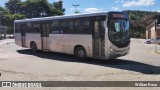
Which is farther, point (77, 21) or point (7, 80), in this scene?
point (77, 21)

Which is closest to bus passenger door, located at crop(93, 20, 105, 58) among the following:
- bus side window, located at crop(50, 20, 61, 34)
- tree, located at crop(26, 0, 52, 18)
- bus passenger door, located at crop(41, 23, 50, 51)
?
bus side window, located at crop(50, 20, 61, 34)

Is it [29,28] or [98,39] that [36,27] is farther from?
[98,39]

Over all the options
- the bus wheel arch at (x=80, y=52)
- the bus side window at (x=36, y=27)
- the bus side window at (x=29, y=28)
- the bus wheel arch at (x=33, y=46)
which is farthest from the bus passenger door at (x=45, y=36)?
the bus wheel arch at (x=80, y=52)

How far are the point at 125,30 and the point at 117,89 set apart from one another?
815 cm

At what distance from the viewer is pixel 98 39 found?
16.8 meters

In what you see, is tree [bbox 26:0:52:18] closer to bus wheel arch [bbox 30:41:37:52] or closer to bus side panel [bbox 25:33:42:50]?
bus side panel [bbox 25:33:42:50]

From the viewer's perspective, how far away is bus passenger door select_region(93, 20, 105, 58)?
16.5 m

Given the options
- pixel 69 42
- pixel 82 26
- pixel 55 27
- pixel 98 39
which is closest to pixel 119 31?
pixel 98 39

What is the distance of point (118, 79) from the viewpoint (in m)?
11.4

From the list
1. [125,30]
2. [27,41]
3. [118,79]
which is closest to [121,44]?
[125,30]

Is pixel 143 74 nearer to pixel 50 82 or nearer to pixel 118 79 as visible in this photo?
pixel 118 79

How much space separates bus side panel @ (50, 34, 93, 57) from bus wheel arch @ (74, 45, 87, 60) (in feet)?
0.76

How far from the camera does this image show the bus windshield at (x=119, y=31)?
1642cm

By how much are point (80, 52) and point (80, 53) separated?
0.08m
